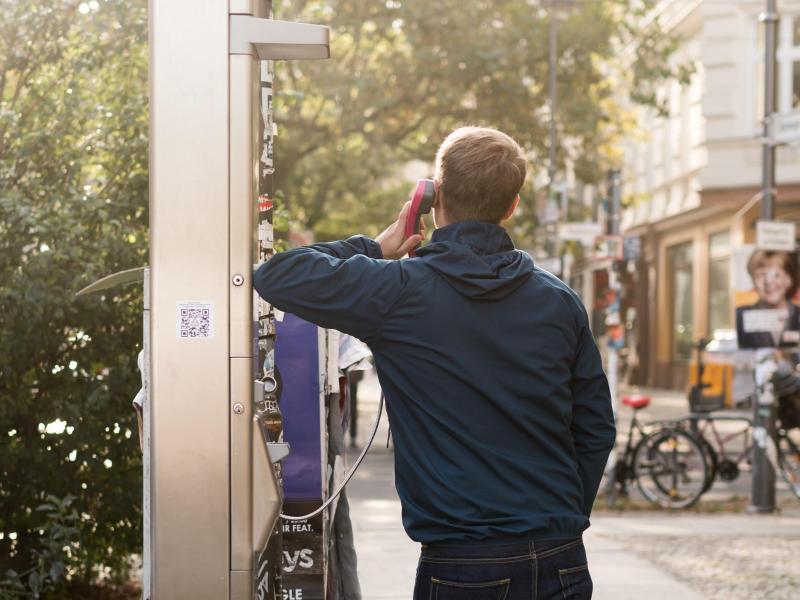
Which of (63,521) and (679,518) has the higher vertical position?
(63,521)

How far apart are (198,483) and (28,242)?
3.99 meters

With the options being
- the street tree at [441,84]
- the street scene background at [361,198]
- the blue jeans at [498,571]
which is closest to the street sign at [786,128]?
the street scene background at [361,198]

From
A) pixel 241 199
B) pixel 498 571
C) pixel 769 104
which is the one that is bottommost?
pixel 498 571

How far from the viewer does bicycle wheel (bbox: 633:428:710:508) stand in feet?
39.2

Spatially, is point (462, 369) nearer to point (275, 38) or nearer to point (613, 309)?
point (275, 38)

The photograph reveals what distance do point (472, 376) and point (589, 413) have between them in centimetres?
36

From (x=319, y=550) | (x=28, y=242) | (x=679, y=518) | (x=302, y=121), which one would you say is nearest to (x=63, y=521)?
(x=28, y=242)

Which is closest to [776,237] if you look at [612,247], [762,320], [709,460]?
[762,320]

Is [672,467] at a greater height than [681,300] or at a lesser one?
lesser

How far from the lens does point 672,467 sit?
39.7 ft

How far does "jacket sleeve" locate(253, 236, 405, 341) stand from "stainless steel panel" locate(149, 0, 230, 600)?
171 mm

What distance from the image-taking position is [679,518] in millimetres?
11320

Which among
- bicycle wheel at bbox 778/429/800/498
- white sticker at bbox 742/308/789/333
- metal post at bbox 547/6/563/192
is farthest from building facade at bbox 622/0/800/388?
bicycle wheel at bbox 778/429/800/498

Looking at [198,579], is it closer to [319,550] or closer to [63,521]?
[319,550]
